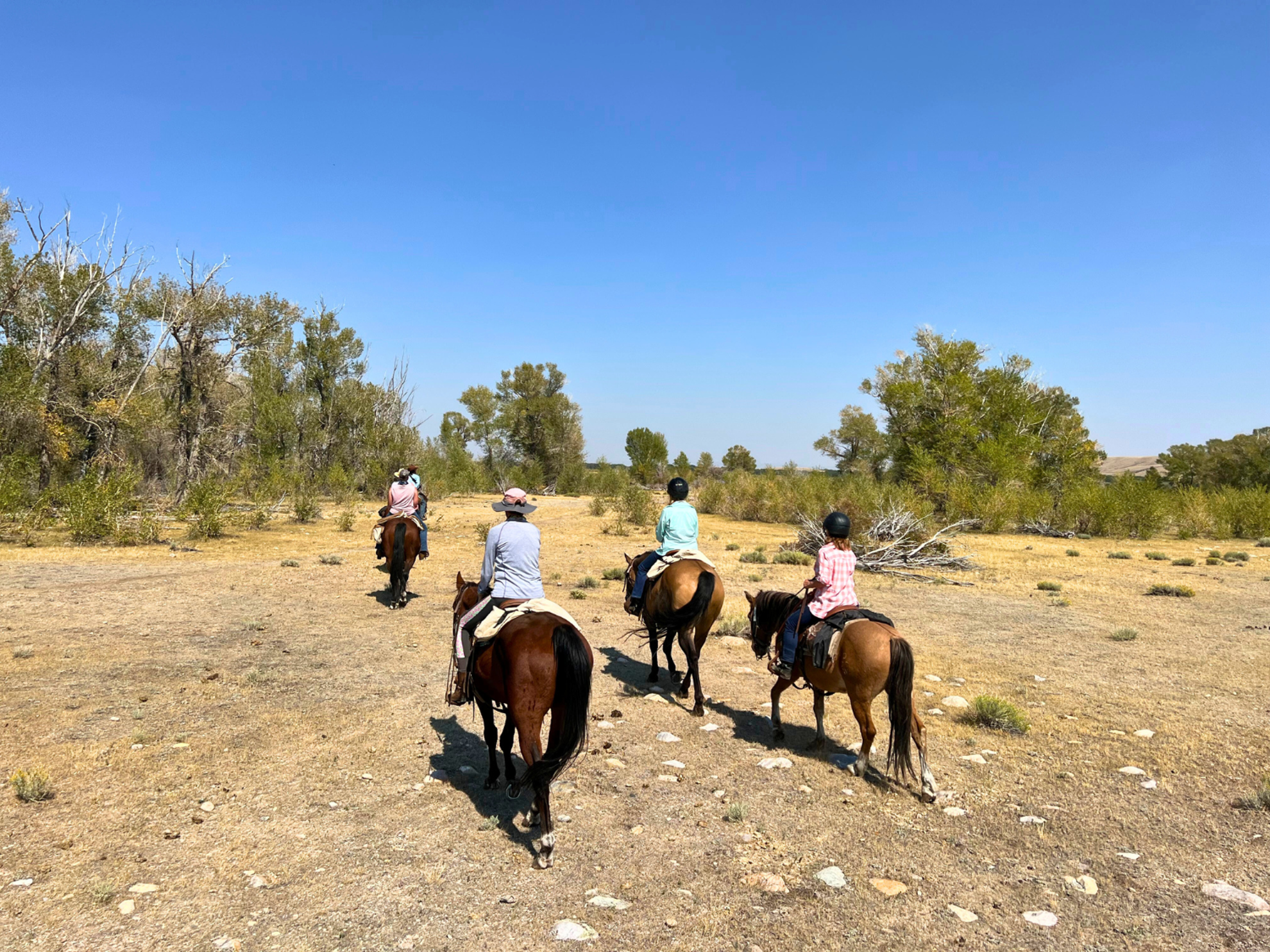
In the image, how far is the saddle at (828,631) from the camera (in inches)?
209

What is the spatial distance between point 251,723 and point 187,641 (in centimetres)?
353

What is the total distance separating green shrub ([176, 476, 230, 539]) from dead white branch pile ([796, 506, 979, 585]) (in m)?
17.1

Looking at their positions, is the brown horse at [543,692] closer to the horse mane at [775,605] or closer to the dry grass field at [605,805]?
the dry grass field at [605,805]

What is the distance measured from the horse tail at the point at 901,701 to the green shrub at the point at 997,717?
205cm

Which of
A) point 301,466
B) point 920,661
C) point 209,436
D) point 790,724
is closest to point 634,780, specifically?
point 790,724

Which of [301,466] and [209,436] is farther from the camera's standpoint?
[301,466]

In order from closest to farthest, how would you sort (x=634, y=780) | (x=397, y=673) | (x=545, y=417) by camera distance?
(x=634, y=780), (x=397, y=673), (x=545, y=417)

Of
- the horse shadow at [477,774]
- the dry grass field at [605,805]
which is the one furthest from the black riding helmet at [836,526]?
the horse shadow at [477,774]

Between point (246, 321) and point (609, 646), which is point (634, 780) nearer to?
point (609, 646)

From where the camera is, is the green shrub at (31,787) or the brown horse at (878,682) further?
the brown horse at (878,682)

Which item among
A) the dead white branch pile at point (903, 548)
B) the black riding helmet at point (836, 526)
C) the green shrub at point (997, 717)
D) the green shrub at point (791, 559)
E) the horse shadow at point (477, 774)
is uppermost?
the black riding helmet at point (836, 526)

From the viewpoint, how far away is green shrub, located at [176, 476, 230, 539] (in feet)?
59.0

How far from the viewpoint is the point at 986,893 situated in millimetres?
3801

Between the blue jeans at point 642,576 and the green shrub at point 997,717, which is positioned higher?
the blue jeans at point 642,576
